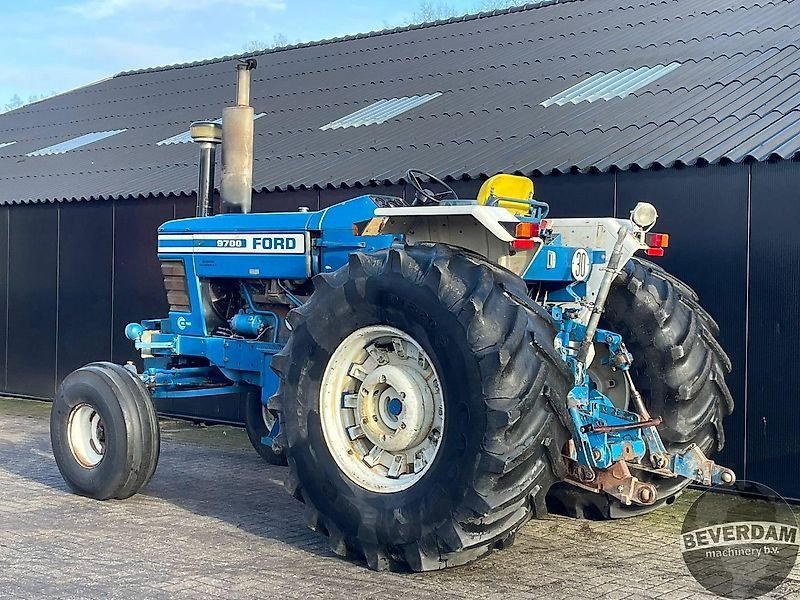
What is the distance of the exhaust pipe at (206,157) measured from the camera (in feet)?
26.9

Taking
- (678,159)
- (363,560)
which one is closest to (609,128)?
(678,159)

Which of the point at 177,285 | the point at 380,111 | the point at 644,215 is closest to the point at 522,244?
the point at 644,215

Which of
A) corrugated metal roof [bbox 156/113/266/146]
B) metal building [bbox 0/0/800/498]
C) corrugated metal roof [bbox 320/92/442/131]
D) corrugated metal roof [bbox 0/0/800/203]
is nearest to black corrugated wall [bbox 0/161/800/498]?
metal building [bbox 0/0/800/498]

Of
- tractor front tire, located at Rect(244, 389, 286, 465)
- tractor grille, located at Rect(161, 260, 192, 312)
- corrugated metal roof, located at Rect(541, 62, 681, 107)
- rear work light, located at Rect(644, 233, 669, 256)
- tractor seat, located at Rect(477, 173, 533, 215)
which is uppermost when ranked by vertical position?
corrugated metal roof, located at Rect(541, 62, 681, 107)

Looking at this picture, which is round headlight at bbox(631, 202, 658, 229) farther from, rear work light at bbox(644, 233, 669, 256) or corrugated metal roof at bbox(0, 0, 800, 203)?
corrugated metal roof at bbox(0, 0, 800, 203)

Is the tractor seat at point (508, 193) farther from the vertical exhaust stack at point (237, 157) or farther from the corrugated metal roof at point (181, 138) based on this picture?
the corrugated metal roof at point (181, 138)

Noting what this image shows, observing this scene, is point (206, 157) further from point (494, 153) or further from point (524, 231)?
point (524, 231)

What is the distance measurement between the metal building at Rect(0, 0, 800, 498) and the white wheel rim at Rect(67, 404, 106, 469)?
358 cm

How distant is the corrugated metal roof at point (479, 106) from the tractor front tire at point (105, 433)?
11.6 ft

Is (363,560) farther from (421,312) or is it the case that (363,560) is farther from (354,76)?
(354,76)

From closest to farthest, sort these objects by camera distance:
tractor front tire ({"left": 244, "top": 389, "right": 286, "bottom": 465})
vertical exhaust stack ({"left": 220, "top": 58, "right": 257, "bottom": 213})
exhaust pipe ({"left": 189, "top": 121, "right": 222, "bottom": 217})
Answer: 1. vertical exhaust stack ({"left": 220, "top": 58, "right": 257, "bottom": 213})
2. exhaust pipe ({"left": 189, "top": 121, "right": 222, "bottom": 217})
3. tractor front tire ({"left": 244, "top": 389, "right": 286, "bottom": 465})

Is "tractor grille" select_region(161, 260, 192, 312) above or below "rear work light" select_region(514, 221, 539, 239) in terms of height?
below

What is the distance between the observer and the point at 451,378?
17.0 feet

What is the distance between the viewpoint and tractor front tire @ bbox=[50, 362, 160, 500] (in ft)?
23.0
